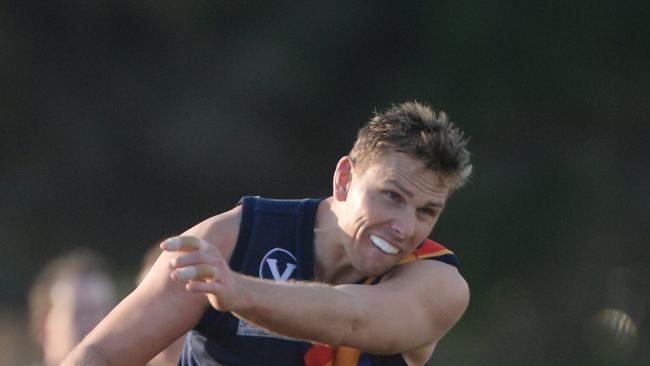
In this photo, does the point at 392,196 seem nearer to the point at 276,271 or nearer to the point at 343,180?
the point at 343,180

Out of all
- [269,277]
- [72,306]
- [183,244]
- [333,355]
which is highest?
[183,244]

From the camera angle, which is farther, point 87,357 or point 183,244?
point 87,357

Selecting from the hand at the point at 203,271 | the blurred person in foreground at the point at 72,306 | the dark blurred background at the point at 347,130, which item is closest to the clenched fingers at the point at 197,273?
the hand at the point at 203,271

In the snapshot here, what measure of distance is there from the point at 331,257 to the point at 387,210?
323 millimetres

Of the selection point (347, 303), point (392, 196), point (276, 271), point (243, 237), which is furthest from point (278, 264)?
point (347, 303)

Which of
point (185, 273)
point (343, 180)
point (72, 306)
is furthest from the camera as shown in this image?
point (72, 306)

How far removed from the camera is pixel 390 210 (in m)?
3.63

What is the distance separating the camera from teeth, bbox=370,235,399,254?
3.64 metres

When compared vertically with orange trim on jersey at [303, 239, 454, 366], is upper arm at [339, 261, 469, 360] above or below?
above

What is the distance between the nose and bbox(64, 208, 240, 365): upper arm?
63cm

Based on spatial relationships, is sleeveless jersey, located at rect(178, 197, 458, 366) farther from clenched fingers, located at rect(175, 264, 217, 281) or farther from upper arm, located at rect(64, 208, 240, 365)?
clenched fingers, located at rect(175, 264, 217, 281)

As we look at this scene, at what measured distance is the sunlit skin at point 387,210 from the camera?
3625 mm

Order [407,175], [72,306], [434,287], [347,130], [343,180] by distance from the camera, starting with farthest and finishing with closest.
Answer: [347,130] < [72,306] < [343,180] < [434,287] < [407,175]

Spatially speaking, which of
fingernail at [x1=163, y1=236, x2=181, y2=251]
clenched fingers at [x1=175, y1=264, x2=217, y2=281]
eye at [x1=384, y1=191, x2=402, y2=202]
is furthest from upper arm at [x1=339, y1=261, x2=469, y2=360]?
fingernail at [x1=163, y1=236, x2=181, y2=251]
